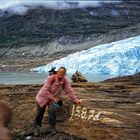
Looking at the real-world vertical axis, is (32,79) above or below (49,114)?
below

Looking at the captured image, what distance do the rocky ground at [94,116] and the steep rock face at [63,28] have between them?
89766 millimetres

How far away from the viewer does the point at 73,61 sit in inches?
1930

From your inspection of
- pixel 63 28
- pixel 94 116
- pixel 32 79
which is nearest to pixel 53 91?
pixel 94 116

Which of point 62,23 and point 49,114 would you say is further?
point 62,23

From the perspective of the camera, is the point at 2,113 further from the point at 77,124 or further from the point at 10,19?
the point at 10,19

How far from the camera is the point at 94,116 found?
734 cm

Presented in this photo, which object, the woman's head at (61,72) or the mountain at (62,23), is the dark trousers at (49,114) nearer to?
the woman's head at (61,72)

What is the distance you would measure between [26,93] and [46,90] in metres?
3.27

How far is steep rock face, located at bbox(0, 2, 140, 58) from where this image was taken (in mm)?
104875

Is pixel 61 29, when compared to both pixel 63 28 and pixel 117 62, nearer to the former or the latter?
pixel 63 28

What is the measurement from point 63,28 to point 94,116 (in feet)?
349

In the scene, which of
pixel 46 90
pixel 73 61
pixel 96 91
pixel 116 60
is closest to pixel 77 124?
pixel 46 90

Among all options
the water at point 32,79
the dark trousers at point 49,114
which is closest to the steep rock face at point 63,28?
the water at point 32,79

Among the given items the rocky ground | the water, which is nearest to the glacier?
the water
